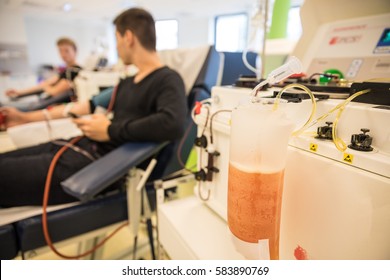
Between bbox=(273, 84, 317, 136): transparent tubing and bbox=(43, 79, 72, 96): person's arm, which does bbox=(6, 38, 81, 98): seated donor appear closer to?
bbox=(43, 79, 72, 96): person's arm

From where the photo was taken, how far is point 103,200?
96 cm

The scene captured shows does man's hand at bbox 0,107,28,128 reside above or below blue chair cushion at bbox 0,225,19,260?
above

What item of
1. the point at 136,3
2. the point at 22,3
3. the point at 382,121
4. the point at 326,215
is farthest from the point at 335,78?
the point at 22,3

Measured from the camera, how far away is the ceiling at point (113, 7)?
17.6 ft

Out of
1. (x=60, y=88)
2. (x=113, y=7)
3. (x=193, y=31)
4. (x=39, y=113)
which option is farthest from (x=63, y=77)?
(x=193, y=31)

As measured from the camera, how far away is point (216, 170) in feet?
2.35

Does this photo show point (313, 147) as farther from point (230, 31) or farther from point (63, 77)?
point (230, 31)

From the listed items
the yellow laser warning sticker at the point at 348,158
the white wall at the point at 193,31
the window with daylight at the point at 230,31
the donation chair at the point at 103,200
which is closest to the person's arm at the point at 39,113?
the donation chair at the point at 103,200

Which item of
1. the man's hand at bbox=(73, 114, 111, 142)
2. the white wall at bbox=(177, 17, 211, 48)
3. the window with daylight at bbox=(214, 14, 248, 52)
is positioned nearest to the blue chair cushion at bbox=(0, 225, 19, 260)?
the man's hand at bbox=(73, 114, 111, 142)

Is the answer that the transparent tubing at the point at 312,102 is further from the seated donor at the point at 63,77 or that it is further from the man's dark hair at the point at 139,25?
the seated donor at the point at 63,77

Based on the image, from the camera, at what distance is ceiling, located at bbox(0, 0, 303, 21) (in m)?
5.36

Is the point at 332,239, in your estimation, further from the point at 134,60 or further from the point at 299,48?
the point at 134,60

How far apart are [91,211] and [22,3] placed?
661 cm

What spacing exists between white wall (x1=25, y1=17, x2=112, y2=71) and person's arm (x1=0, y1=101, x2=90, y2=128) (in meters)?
5.88
